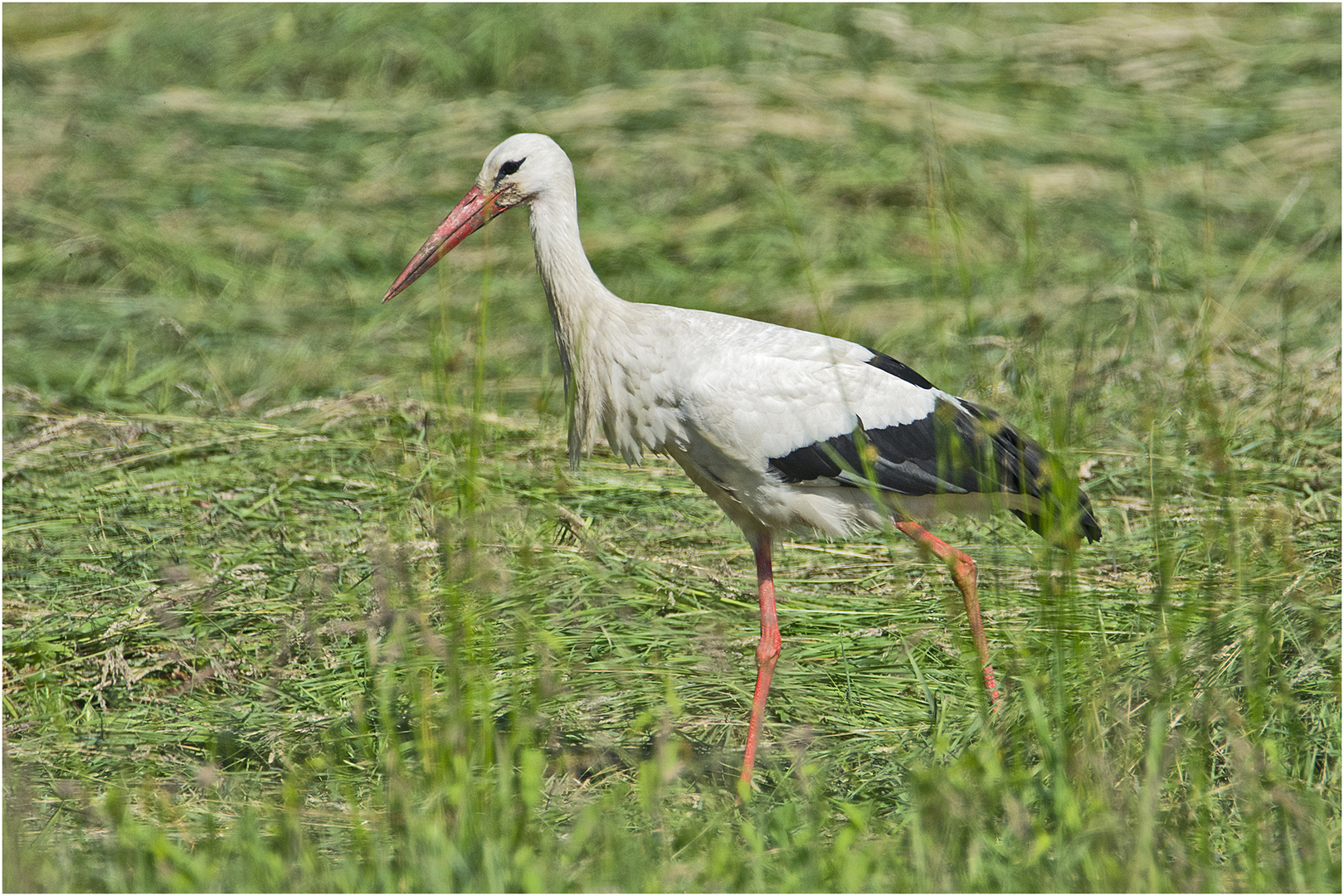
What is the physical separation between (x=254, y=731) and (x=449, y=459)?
1.35 metres

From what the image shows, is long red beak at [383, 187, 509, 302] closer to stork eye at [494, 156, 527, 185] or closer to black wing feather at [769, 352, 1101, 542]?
stork eye at [494, 156, 527, 185]

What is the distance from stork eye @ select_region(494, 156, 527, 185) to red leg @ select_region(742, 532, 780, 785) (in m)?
1.19

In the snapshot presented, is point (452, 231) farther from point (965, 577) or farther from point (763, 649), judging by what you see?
point (965, 577)

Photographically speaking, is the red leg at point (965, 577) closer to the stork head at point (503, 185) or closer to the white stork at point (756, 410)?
the white stork at point (756, 410)

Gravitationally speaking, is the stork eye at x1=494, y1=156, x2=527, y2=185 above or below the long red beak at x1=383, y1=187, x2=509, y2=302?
above

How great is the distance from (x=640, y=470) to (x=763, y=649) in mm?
1562

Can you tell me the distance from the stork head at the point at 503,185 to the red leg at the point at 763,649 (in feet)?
3.70

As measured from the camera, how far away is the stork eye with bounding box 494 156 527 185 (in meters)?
3.55

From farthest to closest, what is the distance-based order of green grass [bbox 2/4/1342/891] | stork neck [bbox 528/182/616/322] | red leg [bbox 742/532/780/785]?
1. stork neck [bbox 528/182/616/322]
2. red leg [bbox 742/532/780/785]
3. green grass [bbox 2/4/1342/891]

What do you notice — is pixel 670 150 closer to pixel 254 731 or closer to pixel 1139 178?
pixel 1139 178

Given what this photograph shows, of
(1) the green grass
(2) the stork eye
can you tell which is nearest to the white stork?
(2) the stork eye

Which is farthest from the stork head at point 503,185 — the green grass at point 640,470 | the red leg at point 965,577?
the red leg at point 965,577

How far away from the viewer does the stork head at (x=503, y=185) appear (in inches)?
139

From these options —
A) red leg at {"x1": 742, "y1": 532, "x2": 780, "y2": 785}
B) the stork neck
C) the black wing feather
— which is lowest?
red leg at {"x1": 742, "y1": 532, "x2": 780, "y2": 785}
